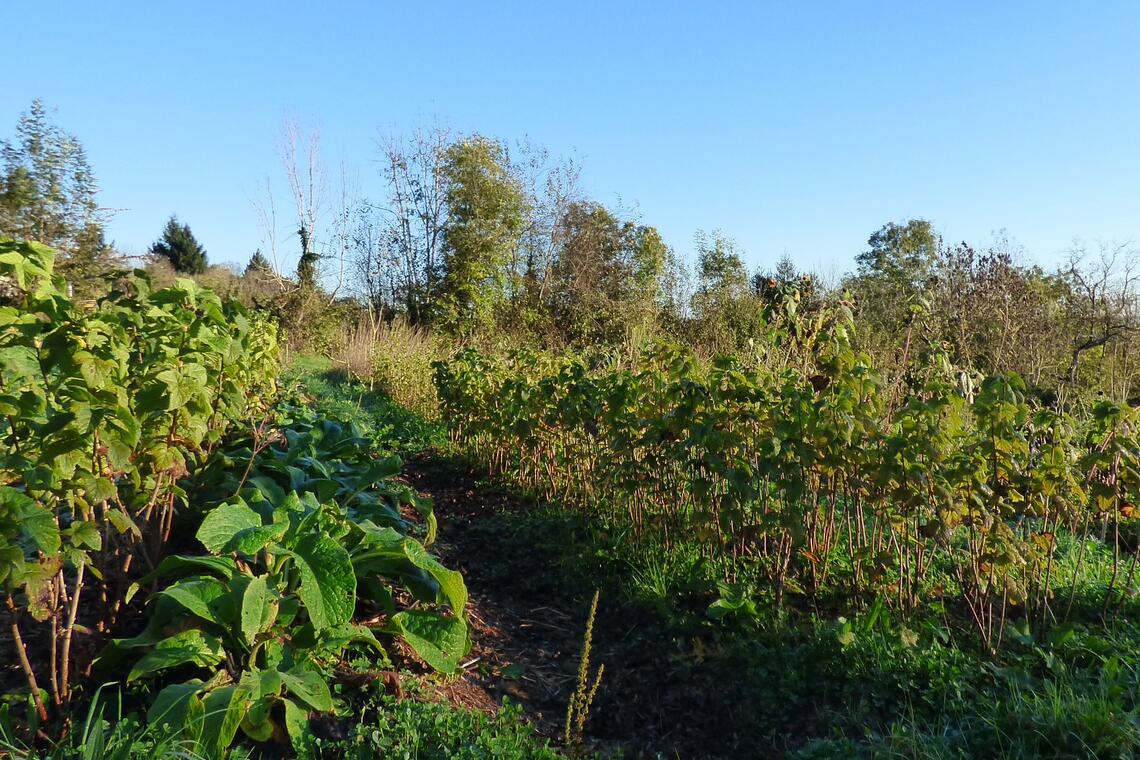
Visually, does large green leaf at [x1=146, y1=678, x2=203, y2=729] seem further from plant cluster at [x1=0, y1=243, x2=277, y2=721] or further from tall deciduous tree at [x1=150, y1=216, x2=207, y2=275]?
tall deciduous tree at [x1=150, y1=216, x2=207, y2=275]

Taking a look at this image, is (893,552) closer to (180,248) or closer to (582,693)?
(582,693)

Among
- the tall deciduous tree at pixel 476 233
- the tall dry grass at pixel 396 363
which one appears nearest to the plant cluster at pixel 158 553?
the tall dry grass at pixel 396 363

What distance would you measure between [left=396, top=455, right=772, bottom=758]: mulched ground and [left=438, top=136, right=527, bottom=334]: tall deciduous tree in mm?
15606

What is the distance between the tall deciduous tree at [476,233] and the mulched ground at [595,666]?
614 inches

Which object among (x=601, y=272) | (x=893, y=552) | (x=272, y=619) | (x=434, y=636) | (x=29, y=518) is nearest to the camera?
(x=29, y=518)

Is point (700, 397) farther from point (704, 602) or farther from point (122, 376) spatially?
point (122, 376)

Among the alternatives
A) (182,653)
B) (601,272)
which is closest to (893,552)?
(182,653)

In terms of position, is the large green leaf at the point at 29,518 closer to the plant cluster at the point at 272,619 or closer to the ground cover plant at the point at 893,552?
the plant cluster at the point at 272,619

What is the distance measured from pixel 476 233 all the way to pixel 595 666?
18.1m

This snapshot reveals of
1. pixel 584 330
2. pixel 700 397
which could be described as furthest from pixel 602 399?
pixel 584 330

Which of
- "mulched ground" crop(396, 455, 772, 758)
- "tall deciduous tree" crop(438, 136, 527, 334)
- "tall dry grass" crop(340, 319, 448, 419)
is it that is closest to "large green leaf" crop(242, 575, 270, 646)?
"mulched ground" crop(396, 455, 772, 758)

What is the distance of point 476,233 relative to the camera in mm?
20438

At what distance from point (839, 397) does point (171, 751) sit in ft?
8.52

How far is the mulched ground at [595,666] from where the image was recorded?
2.82 metres
